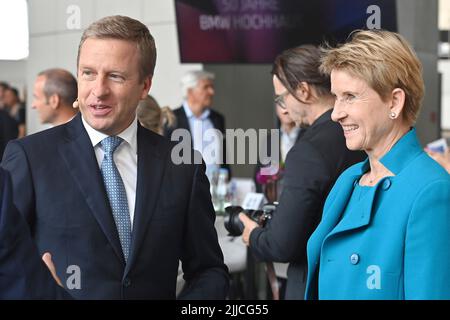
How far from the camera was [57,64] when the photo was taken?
5.55ft

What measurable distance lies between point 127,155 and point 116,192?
8cm

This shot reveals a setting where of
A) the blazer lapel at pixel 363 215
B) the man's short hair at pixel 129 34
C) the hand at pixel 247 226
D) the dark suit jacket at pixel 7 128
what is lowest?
the hand at pixel 247 226

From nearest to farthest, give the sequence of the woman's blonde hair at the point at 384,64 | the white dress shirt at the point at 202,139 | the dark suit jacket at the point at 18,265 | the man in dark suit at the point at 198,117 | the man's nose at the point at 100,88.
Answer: the dark suit jacket at the point at 18,265, the man's nose at the point at 100,88, the woman's blonde hair at the point at 384,64, the white dress shirt at the point at 202,139, the man in dark suit at the point at 198,117

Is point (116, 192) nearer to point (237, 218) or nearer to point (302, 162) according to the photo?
point (302, 162)

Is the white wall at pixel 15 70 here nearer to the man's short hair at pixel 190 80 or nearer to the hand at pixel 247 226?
the man's short hair at pixel 190 80

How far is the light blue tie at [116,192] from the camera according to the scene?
1458mm

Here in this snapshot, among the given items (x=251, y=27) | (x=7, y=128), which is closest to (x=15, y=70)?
(x=7, y=128)

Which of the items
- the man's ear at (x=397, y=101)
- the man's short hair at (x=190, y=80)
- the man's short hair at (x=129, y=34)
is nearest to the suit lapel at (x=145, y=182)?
the man's short hair at (x=129, y=34)

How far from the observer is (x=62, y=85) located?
5.74 feet

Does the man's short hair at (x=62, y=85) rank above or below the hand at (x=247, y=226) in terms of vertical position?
above

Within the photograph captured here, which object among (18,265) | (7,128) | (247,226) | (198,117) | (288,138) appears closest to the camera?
(18,265)

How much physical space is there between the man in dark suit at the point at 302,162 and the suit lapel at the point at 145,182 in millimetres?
638

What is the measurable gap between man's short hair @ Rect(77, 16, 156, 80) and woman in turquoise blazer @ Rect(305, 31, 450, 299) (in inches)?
15.1
